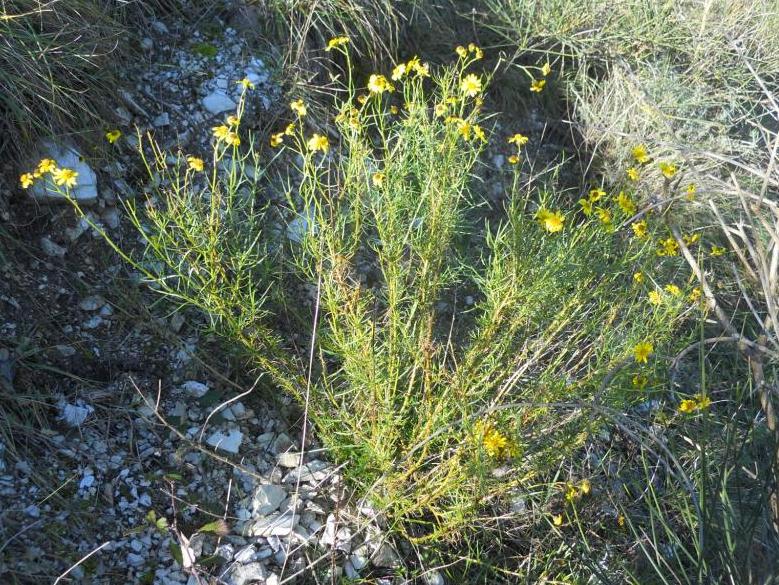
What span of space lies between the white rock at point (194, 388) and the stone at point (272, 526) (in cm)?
44

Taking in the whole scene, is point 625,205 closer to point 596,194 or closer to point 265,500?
point 596,194

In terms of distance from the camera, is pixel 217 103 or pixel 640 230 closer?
pixel 640 230

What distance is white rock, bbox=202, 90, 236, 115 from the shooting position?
10.1 feet

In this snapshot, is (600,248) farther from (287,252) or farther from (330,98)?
(330,98)

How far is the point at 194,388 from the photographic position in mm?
2549

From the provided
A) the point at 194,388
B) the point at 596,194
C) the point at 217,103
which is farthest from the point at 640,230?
the point at 217,103

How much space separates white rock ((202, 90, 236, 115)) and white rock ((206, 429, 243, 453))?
1.24m

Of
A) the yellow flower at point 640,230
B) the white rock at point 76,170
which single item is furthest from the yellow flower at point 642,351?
the white rock at point 76,170

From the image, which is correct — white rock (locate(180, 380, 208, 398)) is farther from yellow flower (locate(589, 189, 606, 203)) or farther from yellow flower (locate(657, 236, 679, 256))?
yellow flower (locate(657, 236, 679, 256))

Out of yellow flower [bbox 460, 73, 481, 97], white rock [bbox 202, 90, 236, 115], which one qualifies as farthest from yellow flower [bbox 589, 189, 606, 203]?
white rock [bbox 202, 90, 236, 115]

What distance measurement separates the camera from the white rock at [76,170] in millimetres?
2598

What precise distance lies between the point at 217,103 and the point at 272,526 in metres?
1.58

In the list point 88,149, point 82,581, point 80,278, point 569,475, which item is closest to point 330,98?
point 88,149

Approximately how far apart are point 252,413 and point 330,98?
140cm
